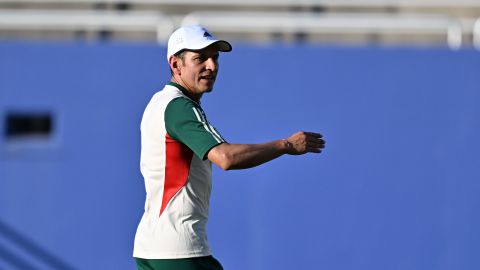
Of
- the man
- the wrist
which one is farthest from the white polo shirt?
the wrist

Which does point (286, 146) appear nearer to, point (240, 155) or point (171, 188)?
point (240, 155)

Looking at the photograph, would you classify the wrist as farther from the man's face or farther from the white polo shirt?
the man's face

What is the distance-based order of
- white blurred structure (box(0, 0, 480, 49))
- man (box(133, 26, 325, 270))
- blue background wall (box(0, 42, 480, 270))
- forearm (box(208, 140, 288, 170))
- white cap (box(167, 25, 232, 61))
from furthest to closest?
white blurred structure (box(0, 0, 480, 49))
blue background wall (box(0, 42, 480, 270))
white cap (box(167, 25, 232, 61))
man (box(133, 26, 325, 270))
forearm (box(208, 140, 288, 170))

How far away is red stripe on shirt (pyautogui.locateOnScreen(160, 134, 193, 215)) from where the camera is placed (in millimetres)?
3432

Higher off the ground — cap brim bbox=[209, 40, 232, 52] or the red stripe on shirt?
cap brim bbox=[209, 40, 232, 52]

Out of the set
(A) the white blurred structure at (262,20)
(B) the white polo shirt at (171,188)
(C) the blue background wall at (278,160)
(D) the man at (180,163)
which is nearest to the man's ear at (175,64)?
(D) the man at (180,163)

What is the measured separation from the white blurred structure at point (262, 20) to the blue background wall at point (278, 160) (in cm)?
25

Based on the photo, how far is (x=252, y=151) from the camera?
325 centimetres

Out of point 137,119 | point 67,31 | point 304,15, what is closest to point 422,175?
point 304,15

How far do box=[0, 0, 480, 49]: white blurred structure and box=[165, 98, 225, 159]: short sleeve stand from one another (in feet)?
9.16

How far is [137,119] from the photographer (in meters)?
5.93

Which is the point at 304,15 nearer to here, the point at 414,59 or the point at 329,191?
the point at 414,59

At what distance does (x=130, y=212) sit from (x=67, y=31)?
1.49 m

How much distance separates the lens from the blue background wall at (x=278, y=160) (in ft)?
19.1
